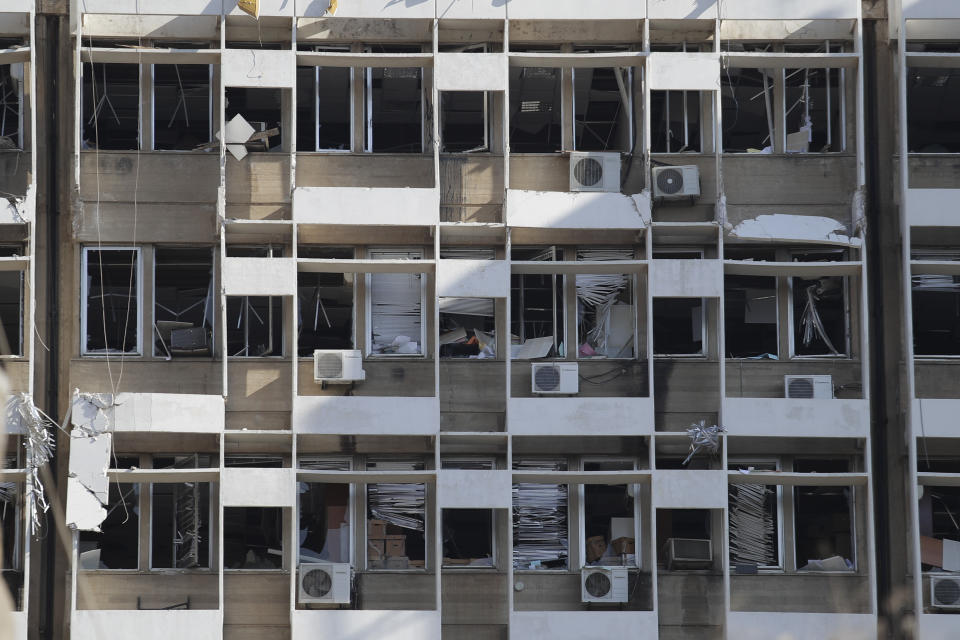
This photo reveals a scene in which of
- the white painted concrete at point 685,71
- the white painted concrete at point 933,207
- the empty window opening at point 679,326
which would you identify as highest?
the white painted concrete at point 685,71

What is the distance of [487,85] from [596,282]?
3.34 metres

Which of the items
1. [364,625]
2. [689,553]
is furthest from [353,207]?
[689,553]

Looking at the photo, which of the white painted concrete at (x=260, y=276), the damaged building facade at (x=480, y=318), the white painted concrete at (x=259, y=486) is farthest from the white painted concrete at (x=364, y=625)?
the white painted concrete at (x=260, y=276)

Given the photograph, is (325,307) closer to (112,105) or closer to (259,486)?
(259,486)

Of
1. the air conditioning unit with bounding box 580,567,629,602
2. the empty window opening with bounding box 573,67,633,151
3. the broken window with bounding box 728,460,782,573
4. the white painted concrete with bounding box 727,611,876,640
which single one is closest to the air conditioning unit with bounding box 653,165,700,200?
the empty window opening with bounding box 573,67,633,151

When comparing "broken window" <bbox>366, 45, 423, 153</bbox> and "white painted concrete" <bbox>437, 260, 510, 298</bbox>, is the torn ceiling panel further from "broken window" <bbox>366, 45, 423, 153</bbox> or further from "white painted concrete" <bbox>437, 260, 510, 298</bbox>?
"broken window" <bbox>366, 45, 423, 153</bbox>

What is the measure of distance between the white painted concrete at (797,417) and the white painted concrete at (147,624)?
7.70 meters

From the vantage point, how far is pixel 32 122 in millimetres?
17766

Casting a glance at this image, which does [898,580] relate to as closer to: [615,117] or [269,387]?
[615,117]

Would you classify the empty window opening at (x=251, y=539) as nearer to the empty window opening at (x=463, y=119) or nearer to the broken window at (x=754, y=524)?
the empty window opening at (x=463, y=119)

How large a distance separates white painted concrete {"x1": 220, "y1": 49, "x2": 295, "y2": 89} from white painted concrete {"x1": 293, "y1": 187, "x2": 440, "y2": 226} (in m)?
1.62

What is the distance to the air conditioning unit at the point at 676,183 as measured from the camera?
18094mm

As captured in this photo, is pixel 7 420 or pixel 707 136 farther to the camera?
pixel 707 136

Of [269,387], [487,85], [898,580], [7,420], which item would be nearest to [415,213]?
[487,85]
